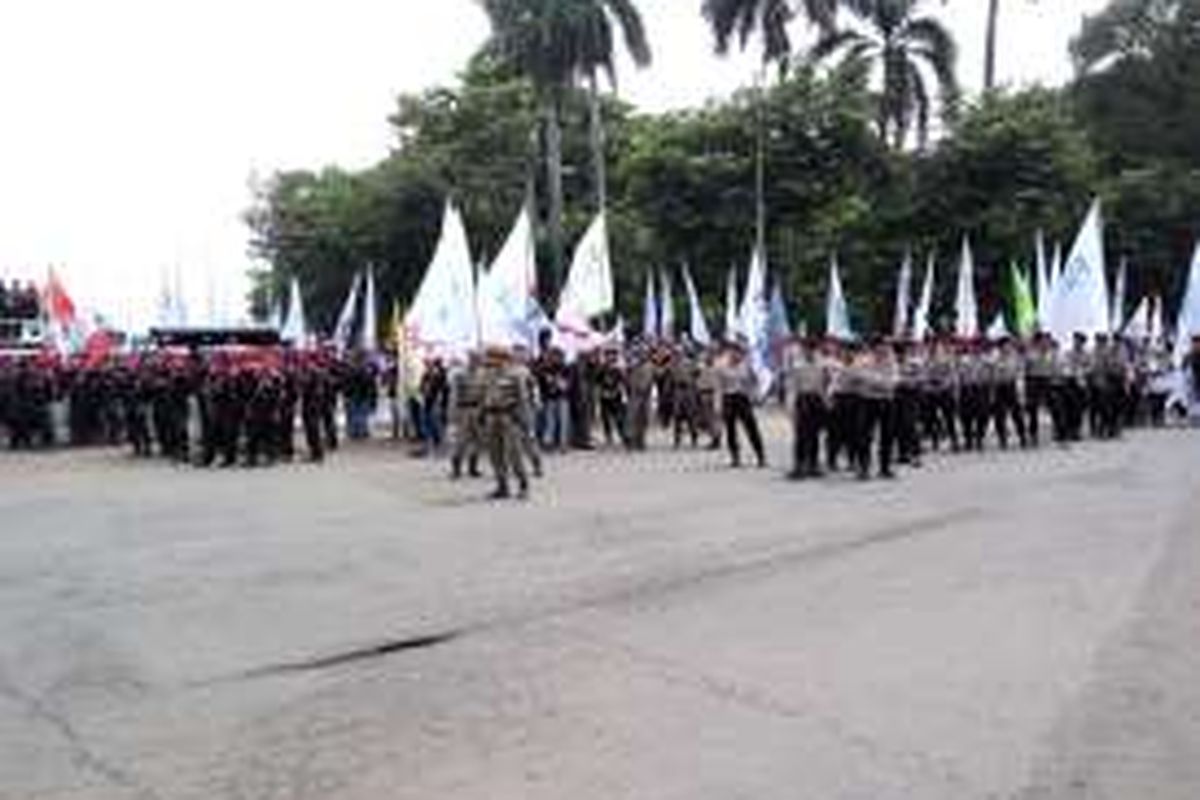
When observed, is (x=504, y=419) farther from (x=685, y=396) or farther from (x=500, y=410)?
(x=685, y=396)

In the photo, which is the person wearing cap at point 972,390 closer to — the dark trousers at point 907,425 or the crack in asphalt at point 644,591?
the dark trousers at point 907,425

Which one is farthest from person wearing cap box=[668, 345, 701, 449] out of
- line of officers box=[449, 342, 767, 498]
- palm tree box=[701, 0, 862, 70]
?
palm tree box=[701, 0, 862, 70]

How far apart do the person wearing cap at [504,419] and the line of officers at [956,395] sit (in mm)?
3820

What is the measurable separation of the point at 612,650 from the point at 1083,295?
82.8 feet

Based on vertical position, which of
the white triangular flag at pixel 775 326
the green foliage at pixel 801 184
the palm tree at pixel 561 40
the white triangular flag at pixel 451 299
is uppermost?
the palm tree at pixel 561 40

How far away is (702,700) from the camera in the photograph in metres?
11.2

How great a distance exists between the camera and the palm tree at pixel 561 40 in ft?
217

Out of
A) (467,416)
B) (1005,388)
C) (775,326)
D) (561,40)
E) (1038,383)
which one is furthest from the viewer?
(561,40)

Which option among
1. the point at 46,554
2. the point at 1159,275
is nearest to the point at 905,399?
the point at 46,554

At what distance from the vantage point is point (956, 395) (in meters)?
32.6

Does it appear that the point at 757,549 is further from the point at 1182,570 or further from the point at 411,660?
the point at 411,660

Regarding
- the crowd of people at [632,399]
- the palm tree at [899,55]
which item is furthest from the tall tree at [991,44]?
the crowd of people at [632,399]

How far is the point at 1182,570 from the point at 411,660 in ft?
19.2

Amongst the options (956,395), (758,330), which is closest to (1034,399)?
(956,395)
